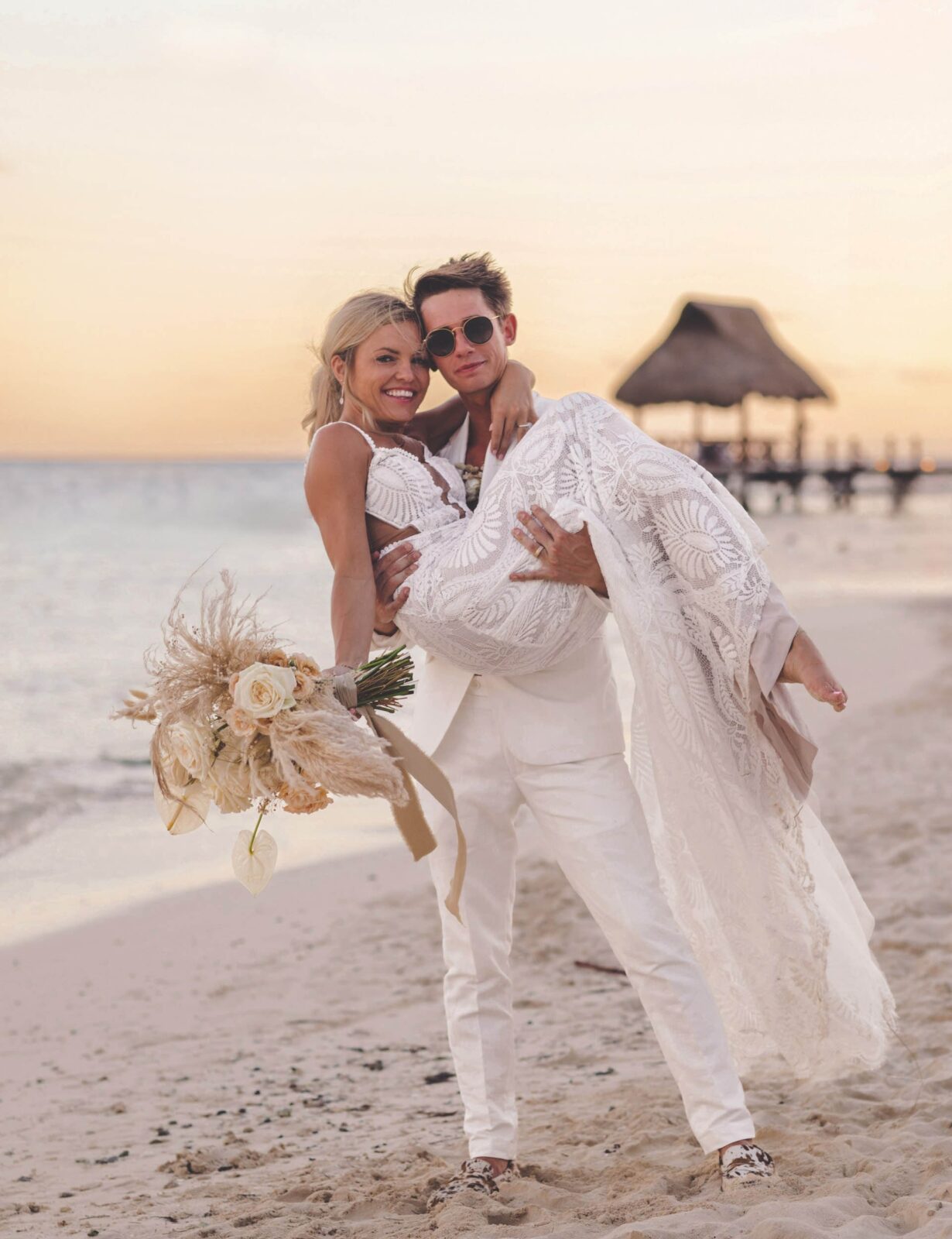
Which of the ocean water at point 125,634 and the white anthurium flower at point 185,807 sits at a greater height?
the white anthurium flower at point 185,807

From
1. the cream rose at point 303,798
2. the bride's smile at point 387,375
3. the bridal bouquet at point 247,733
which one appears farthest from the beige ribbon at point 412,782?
the bride's smile at point 387,375

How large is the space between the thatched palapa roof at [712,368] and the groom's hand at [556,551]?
3135 cm

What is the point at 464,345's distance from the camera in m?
3.09

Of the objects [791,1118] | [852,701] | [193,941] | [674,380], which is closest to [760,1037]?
[791,1118]

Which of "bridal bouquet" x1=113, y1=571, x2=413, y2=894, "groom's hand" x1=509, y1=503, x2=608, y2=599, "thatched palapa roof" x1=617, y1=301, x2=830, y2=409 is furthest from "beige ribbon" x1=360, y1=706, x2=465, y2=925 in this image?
"thatched palapa roof" x1=617, y1=301, x2=830, y2=409

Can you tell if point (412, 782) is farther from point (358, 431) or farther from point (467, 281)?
point (467, 281)

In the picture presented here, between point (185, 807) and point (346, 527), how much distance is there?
2.31 feet

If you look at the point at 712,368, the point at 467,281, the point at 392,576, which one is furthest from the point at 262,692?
the point at 712,368

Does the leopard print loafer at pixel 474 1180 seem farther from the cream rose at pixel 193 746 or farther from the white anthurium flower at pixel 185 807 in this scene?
the cream rose at pixel 193 746

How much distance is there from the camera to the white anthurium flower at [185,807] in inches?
110

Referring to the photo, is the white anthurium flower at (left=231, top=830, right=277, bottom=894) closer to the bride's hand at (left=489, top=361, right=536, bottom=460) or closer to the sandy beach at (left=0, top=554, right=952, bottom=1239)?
the sandy beach at (left=0, top=554, right=952, bottom=1239)

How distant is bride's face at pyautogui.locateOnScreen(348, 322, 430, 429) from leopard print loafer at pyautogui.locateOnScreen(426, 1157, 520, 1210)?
1.75 m

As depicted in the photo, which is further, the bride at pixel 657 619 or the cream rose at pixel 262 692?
the bride at pixel 657 619

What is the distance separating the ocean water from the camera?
6.43 m
